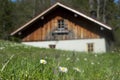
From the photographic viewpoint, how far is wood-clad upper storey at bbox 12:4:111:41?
41469 mm

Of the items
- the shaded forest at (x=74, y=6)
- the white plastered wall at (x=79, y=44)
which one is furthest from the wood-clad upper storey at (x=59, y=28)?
the shaded forest at (x=74, y=6)

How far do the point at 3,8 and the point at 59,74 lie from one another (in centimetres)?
6455

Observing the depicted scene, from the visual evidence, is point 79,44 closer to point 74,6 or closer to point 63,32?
point 63,32

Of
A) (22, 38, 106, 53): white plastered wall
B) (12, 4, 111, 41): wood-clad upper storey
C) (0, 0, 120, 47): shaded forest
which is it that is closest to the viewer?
(22, 38, 106, 53): white plastered wall

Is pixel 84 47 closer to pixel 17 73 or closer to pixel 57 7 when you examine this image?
pixel 57 7

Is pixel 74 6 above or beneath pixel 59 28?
above

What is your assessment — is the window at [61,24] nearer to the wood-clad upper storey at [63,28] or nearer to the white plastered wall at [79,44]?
the wood-clad upper storey at [63,28]

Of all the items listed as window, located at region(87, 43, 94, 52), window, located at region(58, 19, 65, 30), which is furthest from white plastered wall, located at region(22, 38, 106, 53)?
window, located at region(58, 19, 65, 30)

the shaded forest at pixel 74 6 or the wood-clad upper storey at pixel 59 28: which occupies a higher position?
the shaded forest at pixel 74 6

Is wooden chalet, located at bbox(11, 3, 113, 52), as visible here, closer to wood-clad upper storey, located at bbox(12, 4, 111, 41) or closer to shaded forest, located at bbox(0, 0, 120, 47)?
wood-clad upper storey, located at bbox(12, 4, 111, 41)

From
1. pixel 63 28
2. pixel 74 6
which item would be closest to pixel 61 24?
pixel 63 28

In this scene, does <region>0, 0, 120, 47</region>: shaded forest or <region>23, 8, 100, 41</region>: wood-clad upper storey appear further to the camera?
<region>0, 0, 120, 47</region>: shaded forest

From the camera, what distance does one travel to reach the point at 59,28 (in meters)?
42.1

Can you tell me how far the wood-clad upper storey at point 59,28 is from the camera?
41.5m
